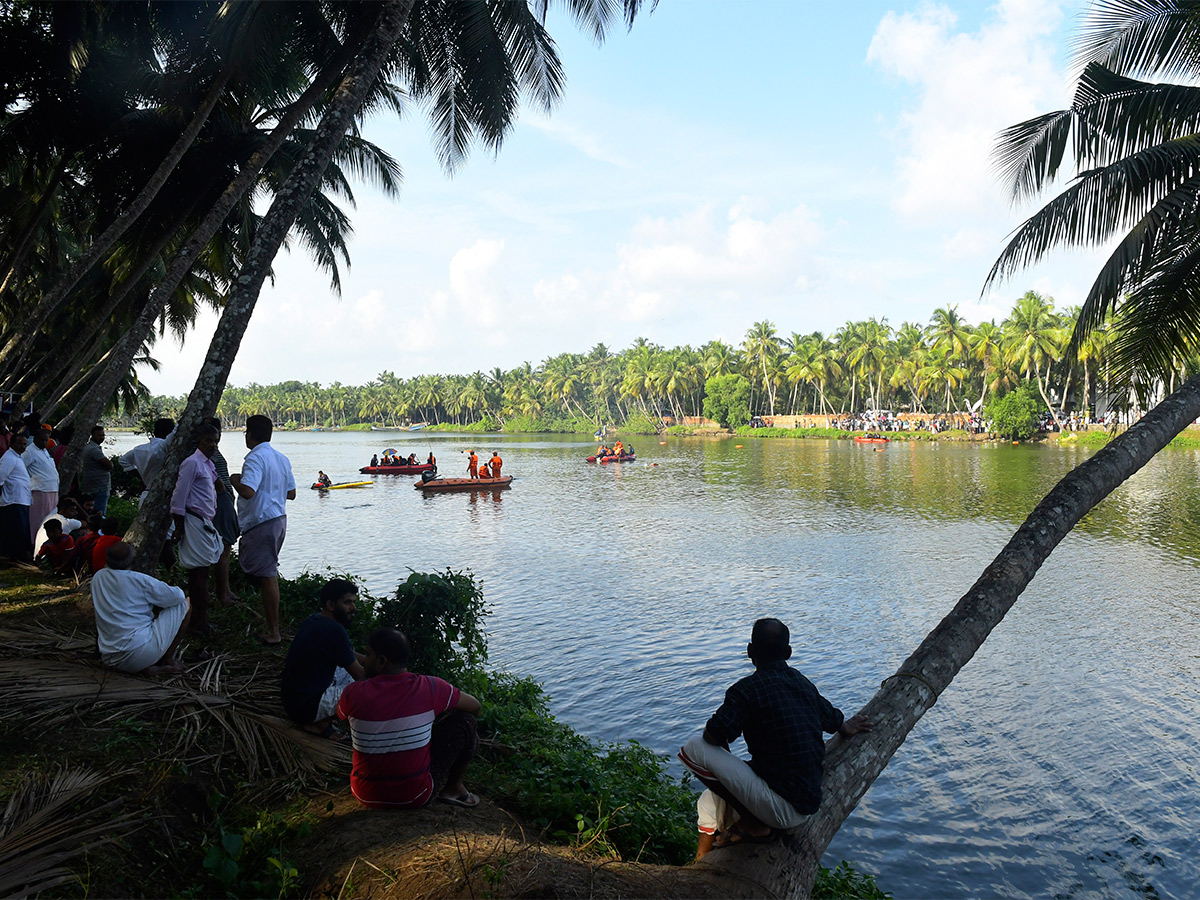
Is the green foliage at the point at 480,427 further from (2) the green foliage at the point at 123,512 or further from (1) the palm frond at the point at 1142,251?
(1) the palm frond at the point at 1142,251

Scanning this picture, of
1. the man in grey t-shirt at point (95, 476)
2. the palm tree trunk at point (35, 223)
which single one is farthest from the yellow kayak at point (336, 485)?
the man in grey t-shirt at point (95, 476)

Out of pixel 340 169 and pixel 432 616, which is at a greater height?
pixel 340 169

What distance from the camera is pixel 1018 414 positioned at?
6175 centimetres

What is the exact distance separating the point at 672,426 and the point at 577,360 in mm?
36204

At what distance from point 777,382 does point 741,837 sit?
90561 millimetres

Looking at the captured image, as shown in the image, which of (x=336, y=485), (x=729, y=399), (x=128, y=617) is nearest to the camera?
(x=128, y=617)

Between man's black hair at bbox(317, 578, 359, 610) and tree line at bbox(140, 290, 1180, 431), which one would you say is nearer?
man's black hair at bbox(317, 578, 359, 610)

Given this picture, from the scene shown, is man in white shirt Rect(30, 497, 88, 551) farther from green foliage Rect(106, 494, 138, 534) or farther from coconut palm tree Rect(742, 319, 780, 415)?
coconut palm tree Rect(742, 319, 780, 415)

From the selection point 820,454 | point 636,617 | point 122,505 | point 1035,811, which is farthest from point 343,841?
point 820,454

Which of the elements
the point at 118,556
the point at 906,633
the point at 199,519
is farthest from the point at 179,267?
the point at 906,633

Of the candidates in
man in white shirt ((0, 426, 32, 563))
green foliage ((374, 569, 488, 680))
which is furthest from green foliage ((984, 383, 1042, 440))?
man in white shirt ((0, 426, 32, 563))

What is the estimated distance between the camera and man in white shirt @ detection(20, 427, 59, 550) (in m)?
10.2

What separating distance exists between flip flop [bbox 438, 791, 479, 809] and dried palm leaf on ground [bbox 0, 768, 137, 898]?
1.72 metres

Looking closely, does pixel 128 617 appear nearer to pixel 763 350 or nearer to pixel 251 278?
pixel 251 278
